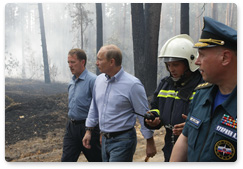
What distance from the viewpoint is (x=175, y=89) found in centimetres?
235

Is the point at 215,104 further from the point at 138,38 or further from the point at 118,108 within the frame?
the point at 138,38

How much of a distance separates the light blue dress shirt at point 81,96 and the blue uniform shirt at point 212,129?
1.88m

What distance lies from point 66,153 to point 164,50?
1.86m

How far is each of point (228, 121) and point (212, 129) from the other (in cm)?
10

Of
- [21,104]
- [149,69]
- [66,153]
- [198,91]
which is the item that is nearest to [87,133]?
[66,153]

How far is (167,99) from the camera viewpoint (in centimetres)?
236

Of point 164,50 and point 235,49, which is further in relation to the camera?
point 164,50

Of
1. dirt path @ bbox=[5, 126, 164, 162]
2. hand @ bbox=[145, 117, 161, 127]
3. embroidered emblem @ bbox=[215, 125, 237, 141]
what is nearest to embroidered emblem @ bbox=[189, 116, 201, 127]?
embroidered emblem @ bbox=[215, 125, 237, 141]

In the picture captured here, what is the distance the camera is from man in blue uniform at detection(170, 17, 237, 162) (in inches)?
57.9

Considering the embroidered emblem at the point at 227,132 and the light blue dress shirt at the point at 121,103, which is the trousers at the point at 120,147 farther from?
the embroidered emblem at the point at 227,132

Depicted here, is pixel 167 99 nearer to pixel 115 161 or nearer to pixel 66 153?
pixel 115 161

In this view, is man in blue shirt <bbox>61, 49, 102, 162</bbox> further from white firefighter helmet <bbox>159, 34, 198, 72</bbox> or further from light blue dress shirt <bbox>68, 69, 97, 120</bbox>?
white firefighter helmet <bbox>159, 34, 198, 72</bbox>

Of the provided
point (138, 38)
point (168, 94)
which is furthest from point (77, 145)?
point (138, 38)
